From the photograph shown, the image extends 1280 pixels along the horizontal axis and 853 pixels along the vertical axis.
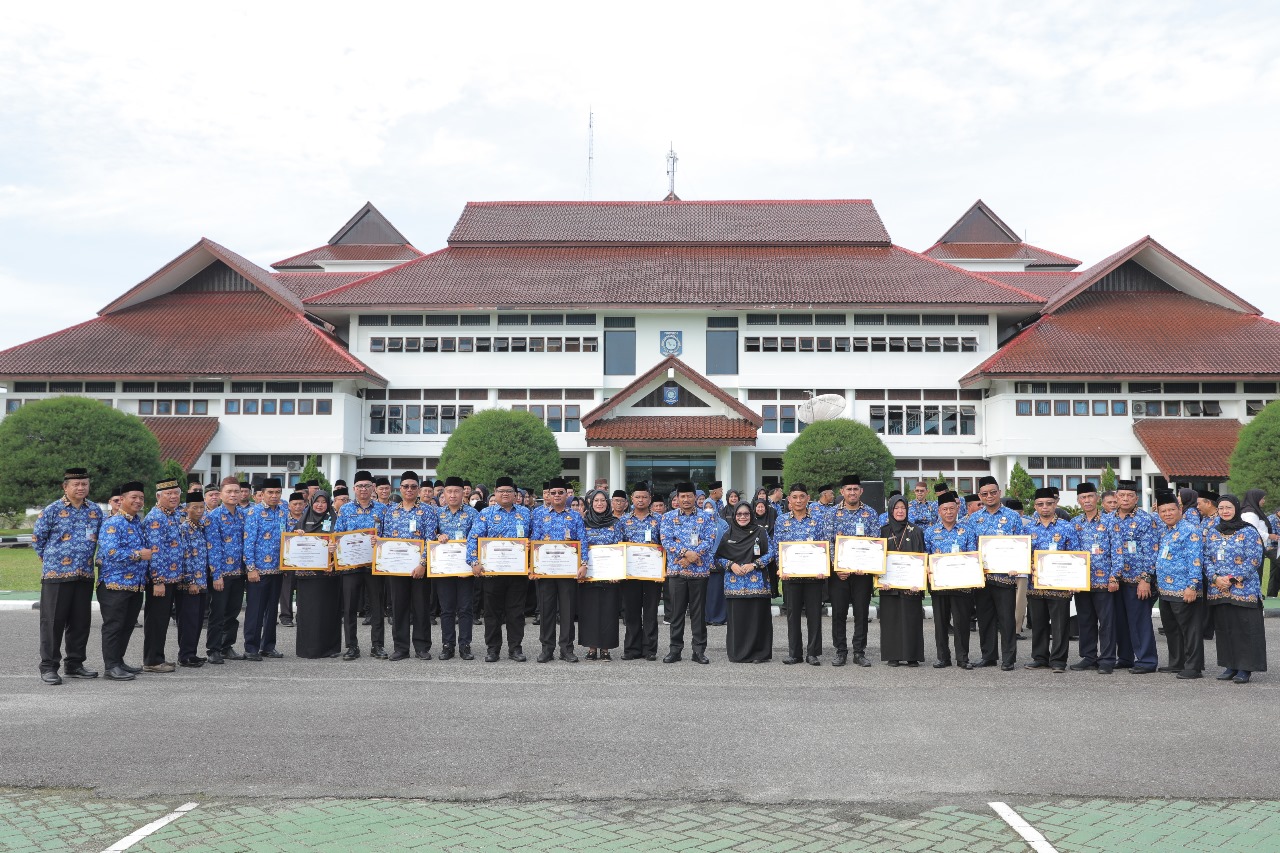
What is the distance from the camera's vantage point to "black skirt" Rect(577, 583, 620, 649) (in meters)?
10.9

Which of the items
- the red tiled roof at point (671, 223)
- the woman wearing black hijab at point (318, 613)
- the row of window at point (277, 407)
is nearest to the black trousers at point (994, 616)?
the woman wearing black hijab at point (318, 613)

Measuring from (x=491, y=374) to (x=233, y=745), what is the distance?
98.6ft

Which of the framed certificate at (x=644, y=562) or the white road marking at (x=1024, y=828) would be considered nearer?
the white road marking at (x=1024, y=828)

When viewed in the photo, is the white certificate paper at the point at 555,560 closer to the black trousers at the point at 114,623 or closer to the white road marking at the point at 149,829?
the black trousers at the point at 114,623

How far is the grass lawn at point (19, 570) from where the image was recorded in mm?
19047

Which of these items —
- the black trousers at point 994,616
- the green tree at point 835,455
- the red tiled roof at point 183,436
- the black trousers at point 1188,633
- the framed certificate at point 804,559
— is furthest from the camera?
the red tiled roof at point 183,436

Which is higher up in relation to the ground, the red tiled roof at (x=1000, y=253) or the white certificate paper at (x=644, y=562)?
the red tiled roof at (x=1000, y=253)

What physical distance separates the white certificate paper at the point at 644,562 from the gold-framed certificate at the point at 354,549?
286 centimetres

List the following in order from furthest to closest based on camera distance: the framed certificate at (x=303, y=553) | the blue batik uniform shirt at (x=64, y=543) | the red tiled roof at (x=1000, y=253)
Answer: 1. the red tiled roof at (x=1000, y=253)
2. the framed certificate at (x=303, y=553)
3. the blue batik uniform shirt at (x=64, y=543)

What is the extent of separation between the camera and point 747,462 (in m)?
35.9

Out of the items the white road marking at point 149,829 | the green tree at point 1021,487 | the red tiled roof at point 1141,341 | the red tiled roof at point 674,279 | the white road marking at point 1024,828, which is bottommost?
the white road marking at point 1024,828

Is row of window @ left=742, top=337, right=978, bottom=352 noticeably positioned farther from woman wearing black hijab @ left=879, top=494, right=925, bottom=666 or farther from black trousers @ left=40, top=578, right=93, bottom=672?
black trousers @ left=40, top=578, right=93, bottom=672

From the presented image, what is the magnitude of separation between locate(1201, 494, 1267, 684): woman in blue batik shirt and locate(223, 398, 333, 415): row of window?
29761mm

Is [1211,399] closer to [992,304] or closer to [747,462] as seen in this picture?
[992,304]
